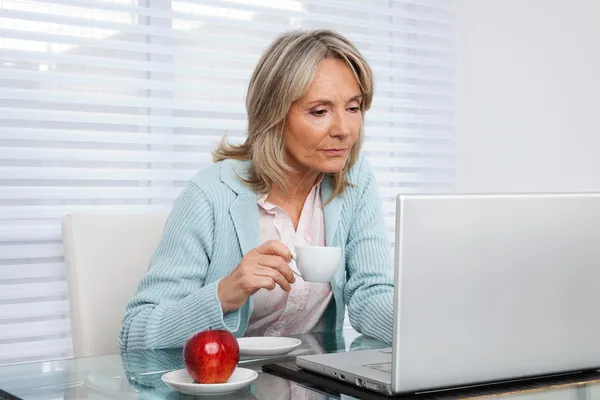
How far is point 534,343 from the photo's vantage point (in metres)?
1.03

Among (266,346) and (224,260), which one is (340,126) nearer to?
(224,260)

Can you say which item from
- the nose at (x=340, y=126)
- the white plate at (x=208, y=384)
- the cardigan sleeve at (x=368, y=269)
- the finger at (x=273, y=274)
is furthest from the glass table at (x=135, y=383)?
the nose at (x=340, y=126)

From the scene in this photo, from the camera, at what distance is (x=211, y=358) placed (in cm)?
103

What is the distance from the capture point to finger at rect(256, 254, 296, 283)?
141 centimetres

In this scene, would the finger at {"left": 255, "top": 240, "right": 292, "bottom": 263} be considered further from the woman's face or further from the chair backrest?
the chair backrest

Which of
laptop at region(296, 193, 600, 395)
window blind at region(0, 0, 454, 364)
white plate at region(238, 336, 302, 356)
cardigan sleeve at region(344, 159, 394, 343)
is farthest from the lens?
window blind at region(0, 0, 454, 364)

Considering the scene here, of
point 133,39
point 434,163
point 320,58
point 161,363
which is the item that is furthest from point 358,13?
point 161,363

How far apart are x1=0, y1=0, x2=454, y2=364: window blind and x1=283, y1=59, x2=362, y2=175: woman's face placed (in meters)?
0.94

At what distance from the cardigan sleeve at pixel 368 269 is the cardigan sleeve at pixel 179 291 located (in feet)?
0.92

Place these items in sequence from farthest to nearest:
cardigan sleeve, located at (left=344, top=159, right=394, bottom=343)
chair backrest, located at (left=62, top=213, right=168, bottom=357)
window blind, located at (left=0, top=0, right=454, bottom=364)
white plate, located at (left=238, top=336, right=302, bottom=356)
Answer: window blind, located at (left=0, top=0, right=454, bottom=364)
chair backrest, located at (left=62, top=213, right=168, bottom=357)
cardigan sleeve, located at (left=344, top=159, right=394, bottom=343)
white plate, located at (left=238, top=336, right=302, bottom=356)

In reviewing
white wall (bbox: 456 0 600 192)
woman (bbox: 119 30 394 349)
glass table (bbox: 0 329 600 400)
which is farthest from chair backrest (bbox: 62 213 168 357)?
white wall (bbox: 456 0 600 192)

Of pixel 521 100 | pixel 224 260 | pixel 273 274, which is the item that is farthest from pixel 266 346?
pixel 521 100

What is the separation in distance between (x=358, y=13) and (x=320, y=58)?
139 centimetres

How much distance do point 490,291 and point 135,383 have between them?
1.59 ft
